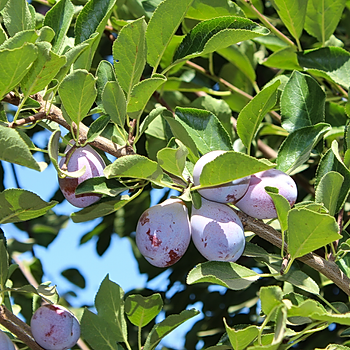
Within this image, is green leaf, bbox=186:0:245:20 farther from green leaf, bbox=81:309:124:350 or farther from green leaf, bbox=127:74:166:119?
green leaf, bbox=81:309:124:350

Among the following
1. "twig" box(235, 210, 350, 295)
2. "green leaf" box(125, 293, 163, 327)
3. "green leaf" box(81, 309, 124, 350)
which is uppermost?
"twig" box(235, 210, 350, 295)

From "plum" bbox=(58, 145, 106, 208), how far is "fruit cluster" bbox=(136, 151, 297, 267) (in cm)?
10

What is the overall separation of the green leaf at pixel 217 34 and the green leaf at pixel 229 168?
8.2 inches

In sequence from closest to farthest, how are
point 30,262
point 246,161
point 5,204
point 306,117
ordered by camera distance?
point 246,161 < point 5,204 < point 306,117 < point 30,262

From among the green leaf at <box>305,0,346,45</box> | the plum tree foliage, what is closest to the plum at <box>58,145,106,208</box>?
the plum tree foliage

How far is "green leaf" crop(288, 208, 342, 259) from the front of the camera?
0.60 m

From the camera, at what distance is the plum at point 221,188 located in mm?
685

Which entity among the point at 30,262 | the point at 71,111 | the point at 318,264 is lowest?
the point at 30,262

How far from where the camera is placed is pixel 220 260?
0.71m


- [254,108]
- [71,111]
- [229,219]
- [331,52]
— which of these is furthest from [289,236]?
[331,52]

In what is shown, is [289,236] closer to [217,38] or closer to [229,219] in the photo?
[229,219]

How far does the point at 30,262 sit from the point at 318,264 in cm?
94

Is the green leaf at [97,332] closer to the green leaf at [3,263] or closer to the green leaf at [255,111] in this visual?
the green leaf at [3,263]

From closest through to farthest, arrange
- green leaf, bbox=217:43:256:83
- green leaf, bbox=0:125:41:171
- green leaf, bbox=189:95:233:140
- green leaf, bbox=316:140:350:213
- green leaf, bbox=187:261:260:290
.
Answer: green leaf, bbox=0:125:41:171, green leaf, bbox=187:261:260:290, green leaf, bbox=316:140:350:213, green leaf, bbox=189:95:233:140, green leaf, bbox=217:43:256:83
